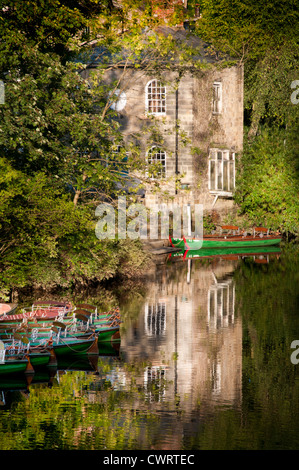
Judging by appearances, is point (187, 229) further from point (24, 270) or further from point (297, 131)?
point (24, 270)

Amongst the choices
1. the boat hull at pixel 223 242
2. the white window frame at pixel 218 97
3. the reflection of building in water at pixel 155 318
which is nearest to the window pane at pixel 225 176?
the white window frame at pixel 218 97

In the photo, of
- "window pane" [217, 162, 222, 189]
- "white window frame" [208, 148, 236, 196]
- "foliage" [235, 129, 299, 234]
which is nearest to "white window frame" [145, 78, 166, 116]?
"white window frame" [208, 148, 236, 196]

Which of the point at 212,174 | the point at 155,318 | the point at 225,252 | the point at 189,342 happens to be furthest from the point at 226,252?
the point at 189,342

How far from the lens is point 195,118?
54000 millimetres

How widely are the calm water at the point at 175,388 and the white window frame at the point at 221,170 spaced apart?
1051 inches

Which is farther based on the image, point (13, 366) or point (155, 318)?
point (155, 318)

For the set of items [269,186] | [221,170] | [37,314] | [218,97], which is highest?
[218,97]

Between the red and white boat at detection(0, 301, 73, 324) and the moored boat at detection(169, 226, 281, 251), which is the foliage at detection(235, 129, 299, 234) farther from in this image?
the red and white boat at detection(0, 301, 73, 324)

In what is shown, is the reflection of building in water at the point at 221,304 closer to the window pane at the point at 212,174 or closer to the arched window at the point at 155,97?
the arched window at the point at 155,97

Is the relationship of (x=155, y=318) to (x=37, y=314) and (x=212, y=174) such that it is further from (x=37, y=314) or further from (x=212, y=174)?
(x=212, y=174)

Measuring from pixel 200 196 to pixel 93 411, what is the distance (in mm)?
40060

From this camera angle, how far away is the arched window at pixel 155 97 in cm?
5338

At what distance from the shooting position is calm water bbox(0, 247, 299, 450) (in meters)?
14.4

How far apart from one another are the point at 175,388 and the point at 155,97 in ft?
125
